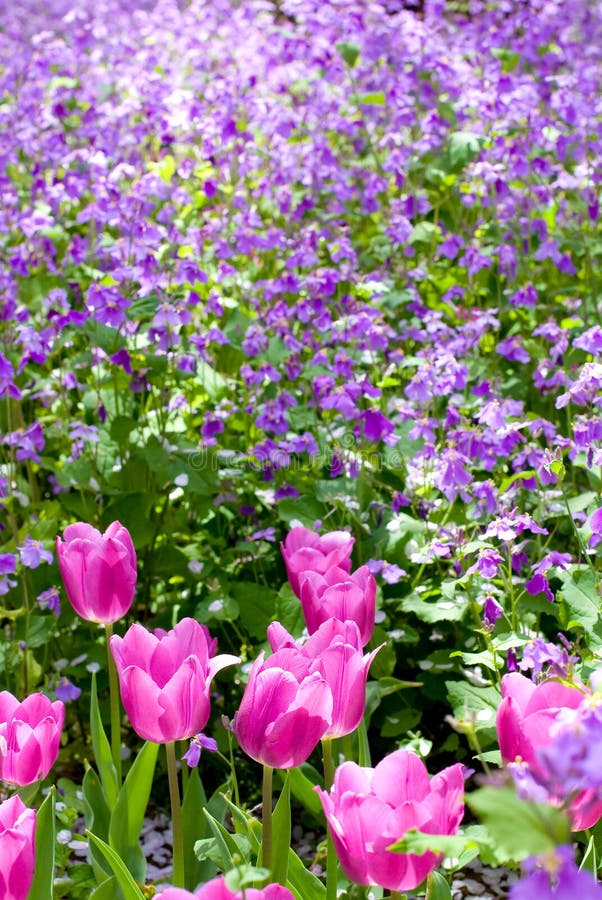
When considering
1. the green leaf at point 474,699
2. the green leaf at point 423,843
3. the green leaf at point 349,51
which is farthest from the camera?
the green leaf at point 349,51

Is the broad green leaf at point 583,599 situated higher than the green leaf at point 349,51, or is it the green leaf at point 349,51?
the green leaf at point 349,51

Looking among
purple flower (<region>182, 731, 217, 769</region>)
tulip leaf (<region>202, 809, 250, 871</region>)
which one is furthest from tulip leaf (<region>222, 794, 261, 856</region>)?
purple flower (<region>182, 731, 217, 769</region>)

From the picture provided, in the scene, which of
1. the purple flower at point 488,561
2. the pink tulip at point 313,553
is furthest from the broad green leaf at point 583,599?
the pink tulip at point 313,553

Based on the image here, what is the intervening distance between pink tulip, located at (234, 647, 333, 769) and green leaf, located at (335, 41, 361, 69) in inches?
116

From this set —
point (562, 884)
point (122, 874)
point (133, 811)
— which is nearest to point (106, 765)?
point (133, 811)

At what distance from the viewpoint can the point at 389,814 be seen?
92cm

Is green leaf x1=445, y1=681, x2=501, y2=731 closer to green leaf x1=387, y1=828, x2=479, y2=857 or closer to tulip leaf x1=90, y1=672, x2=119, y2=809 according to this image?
tulip leaf x1=90, y1=672, x2=119, y2=809

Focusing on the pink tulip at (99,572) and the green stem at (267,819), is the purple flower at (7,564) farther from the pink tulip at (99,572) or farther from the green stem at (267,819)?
the green stem at (267,819)

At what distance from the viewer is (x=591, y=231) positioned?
3.26m

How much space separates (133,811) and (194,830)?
0.27 feet

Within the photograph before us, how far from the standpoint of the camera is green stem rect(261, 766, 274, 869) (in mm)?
1087

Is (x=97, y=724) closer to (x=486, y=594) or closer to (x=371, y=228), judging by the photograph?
(x=486, y=594)

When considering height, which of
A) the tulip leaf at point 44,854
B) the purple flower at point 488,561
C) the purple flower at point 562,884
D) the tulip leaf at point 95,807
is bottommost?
the tulip leaf at point 95,807

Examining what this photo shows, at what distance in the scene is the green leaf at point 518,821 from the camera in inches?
23.6
